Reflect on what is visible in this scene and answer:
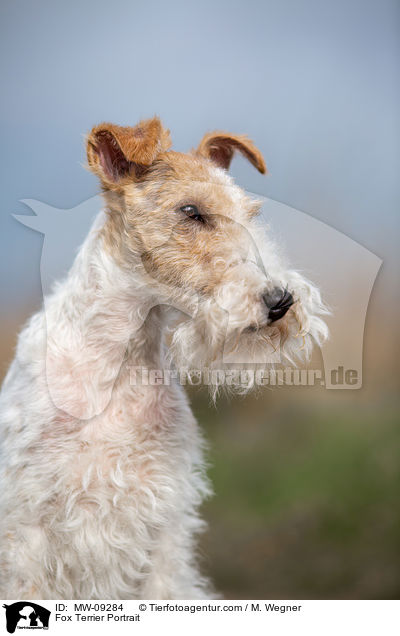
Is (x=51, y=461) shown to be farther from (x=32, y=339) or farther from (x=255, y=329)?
(x=255, y=329)

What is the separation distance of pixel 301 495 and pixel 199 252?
2.04m

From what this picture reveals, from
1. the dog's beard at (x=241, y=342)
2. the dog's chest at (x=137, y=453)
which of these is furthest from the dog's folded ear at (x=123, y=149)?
the dog's chest at (x=137, y=453)

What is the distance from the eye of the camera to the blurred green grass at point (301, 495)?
313cm

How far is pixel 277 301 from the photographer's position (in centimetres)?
191

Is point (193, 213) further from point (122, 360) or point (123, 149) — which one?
point (122, 360)

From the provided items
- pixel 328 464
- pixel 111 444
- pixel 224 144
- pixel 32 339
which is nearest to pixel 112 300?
pixel 32 339

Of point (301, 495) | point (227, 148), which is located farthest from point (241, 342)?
point (301, 495)

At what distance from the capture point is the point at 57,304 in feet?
7.50
